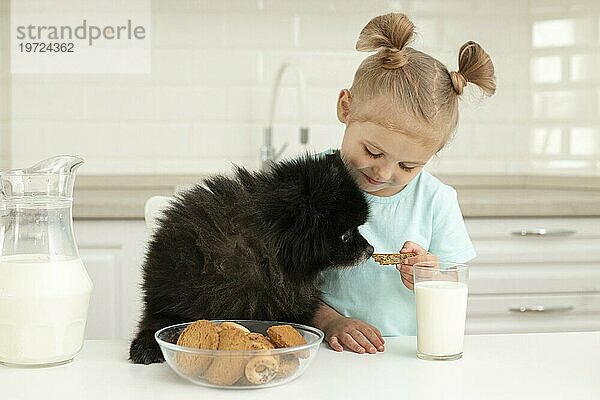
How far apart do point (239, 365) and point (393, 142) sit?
2.08 feet

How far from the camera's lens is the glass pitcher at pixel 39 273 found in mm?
1061

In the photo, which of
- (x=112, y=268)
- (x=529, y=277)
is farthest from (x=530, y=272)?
(x=112, y=268)

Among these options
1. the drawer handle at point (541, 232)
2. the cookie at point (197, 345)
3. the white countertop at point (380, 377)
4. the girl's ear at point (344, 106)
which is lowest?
the white countertop at point (380, 377)

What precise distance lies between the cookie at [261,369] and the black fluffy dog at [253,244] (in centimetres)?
24

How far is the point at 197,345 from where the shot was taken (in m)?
0.99

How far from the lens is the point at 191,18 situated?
3.12m

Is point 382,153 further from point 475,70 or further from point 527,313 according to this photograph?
point 527,313

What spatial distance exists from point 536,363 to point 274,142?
2164 millimetres

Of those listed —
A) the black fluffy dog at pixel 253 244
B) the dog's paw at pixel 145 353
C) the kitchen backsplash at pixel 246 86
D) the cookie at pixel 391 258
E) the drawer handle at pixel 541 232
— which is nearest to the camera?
the dog's paw at pixel 145 353

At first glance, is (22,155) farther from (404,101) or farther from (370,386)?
(370,386)

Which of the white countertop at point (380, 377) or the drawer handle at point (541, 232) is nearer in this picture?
the white countertop at point (380, 377)

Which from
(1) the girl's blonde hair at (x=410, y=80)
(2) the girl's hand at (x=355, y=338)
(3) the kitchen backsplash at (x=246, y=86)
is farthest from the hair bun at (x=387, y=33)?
(3) the kitchen backsplash at (x=246, y=86)

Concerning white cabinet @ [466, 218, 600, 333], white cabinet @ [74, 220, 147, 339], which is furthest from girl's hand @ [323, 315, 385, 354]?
white cabinet @ [466, 218, 600, 333]

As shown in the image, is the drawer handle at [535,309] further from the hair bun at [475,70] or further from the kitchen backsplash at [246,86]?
the hair bun at [475,70]
